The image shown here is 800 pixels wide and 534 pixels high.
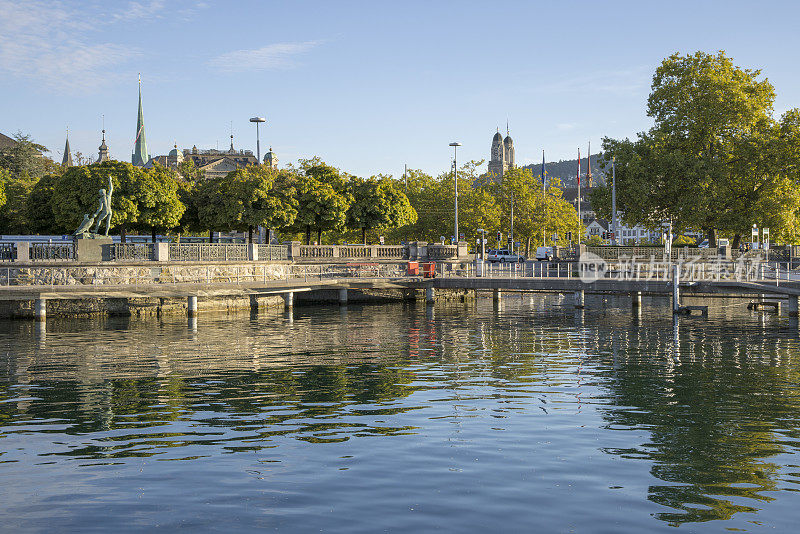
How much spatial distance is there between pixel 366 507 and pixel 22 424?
9.85 metres

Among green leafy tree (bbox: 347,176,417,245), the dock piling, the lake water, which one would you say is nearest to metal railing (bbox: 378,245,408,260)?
green leafy tree (bbox: 347,176,417,245)

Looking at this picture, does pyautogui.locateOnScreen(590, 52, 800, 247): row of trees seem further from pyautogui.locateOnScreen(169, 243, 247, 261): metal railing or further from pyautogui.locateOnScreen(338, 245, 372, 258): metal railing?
pyautogui.locateOnScreen(169, 243, 247, 261): metal railing

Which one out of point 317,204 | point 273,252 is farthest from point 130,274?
point 317,204

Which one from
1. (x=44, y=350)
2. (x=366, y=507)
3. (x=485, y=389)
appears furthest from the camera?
(x=44, y=350)

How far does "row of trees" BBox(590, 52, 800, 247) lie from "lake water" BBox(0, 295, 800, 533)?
27.8 meters

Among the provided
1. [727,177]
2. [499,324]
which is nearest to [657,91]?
[727,177]

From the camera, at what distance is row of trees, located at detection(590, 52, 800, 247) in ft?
186

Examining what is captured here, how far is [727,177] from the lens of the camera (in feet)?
192

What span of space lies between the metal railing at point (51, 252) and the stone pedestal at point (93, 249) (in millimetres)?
465

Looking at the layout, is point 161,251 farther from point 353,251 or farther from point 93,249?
point 353,251

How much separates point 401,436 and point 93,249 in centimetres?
3380

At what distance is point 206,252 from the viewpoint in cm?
4862

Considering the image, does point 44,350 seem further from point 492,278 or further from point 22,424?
point 492,278

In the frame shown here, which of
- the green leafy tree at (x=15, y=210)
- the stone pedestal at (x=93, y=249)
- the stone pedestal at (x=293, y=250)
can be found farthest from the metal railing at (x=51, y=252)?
the green leafy tree at (x=15, y=210)
